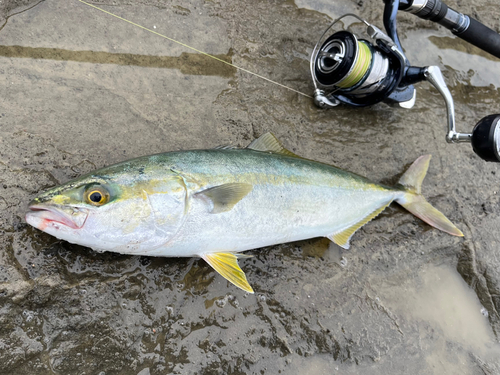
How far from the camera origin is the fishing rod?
2.57 meters

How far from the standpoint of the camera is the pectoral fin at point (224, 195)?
6.52ft

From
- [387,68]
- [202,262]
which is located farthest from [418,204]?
[202,262]

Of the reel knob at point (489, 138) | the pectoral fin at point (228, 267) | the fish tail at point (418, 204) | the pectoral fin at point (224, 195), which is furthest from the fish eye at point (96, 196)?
the reel knob at point (489, 138)

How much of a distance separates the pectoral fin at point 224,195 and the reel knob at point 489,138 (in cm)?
184

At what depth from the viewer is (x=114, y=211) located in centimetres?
179

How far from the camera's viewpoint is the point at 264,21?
312 cm

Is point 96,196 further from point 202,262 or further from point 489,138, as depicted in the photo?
point 489,138

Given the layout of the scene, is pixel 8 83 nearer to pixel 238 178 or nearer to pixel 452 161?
pixel 238 178

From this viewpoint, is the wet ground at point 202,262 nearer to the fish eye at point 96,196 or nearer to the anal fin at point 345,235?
the anal fin at point 345,235

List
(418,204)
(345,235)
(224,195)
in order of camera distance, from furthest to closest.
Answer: (418,204), (345,235), (224,195)

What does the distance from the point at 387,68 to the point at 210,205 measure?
1971mm

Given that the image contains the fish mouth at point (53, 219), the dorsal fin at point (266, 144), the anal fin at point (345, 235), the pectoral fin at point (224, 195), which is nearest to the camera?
the fish mouth at point (53, 219)

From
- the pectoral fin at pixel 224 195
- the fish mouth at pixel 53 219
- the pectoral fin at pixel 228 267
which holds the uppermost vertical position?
the pectoral fin at pixel 224 195

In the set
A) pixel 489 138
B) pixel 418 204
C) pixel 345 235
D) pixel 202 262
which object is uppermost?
pixel 489 138
